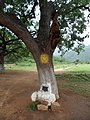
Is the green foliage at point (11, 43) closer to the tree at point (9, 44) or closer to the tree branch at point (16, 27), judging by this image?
the tree at point (9, 44)

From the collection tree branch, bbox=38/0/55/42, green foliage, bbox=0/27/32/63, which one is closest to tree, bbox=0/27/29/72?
green foliage, bbox=0/27/32/63

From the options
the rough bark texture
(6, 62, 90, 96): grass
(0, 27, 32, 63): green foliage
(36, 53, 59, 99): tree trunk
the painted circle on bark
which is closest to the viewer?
the rough bark texture

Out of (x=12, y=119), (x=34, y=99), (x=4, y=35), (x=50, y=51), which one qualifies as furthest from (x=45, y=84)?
(x=4, y=35)

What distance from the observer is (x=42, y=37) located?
902cm

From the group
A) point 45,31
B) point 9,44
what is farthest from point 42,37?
point 9,44

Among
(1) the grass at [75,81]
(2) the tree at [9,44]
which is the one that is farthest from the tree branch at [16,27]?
(2) the tree at [9,44]

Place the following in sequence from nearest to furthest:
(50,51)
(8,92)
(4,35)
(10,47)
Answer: (50,51), (8,92), (4,35), (10,47)

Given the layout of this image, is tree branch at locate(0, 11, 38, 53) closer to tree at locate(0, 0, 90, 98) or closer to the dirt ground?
tree at locate(0, 0, 90, 98)

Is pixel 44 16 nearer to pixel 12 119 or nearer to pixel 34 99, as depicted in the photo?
pixel 34 99

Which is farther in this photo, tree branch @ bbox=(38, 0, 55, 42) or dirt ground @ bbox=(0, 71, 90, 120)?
tree branch @ bbox=(38, 0, 55, 42)

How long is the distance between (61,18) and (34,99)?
4.08 meters

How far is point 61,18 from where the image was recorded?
35.7 ft

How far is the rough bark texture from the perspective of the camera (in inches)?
327

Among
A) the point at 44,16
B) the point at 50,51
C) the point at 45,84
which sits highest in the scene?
the point at 44,16
